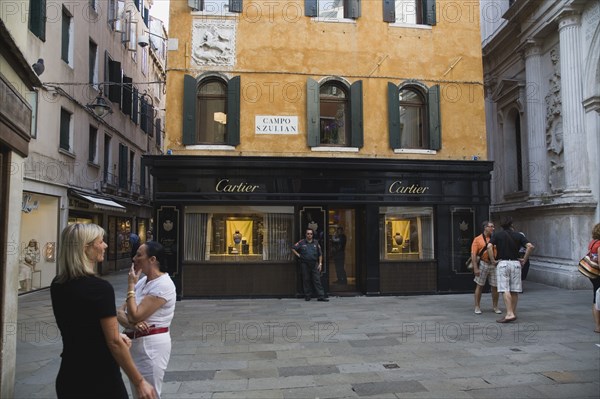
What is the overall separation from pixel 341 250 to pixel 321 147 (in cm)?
296

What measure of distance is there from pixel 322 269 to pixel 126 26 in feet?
56.4

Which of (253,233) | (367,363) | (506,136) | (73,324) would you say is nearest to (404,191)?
(253,233)

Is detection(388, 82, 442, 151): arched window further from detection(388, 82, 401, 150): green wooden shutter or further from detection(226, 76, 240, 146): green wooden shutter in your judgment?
detection(226, 76, 240, 146): green wooden shutter

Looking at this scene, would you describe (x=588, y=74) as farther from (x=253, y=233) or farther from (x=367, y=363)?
(x=367, y=363)

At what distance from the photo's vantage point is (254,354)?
6.93m

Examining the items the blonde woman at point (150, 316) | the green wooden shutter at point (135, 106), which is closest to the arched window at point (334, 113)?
the blonde woman at point (150, 316)

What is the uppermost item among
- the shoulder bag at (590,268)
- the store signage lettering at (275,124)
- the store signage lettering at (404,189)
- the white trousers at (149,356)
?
the store signage lettering at (275,124)

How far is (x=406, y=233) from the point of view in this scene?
13.4 m

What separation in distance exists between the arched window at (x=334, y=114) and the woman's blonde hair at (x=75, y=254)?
10826 millimetres

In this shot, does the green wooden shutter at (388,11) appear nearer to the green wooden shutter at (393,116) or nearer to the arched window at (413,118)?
the green wooden shutter at (393,116)

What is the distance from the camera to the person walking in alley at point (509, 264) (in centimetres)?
895

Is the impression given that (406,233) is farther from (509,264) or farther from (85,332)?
(85,332)

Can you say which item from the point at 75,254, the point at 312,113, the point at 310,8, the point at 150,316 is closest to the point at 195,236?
the point at 312,113

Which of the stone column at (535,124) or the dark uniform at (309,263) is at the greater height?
the stone column at (535,124)
